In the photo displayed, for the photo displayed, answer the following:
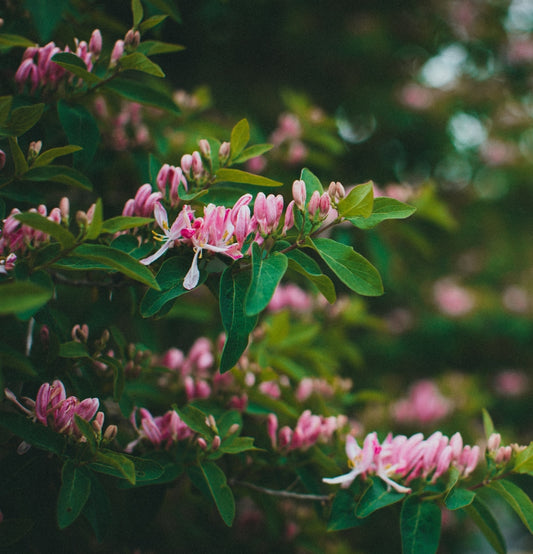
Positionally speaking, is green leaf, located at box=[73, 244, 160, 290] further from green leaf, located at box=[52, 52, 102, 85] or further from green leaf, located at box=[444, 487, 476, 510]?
green leaf, located at box=[444, 487, 476, 510]

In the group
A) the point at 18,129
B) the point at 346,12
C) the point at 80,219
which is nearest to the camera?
the point at 80,219

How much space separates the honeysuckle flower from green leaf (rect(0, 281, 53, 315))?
1.23ft

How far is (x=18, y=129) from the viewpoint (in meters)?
1.18

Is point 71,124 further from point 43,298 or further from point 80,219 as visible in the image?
point 43,298

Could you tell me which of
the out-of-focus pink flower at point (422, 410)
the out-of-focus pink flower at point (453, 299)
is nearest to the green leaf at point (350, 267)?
the out-of-focus pink flower at point (422, 410)

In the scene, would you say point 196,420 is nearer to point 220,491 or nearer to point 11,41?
point 220,491

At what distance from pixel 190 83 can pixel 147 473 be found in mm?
3166

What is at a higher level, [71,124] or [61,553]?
[71,124]

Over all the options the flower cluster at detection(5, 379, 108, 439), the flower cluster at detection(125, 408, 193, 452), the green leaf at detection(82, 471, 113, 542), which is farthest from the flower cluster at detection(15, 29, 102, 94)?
the green leaf at detection(82, 471, 113, 542)

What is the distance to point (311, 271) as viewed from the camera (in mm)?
1122

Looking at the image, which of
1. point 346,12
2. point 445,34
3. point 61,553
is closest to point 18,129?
point 61,553

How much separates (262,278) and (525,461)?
2.75 ft

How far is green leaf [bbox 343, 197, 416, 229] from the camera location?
116cm

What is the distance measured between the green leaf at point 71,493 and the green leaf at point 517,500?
968mm
